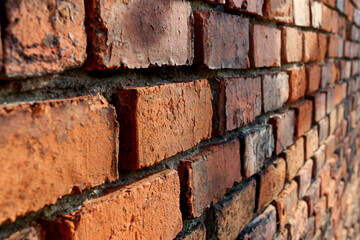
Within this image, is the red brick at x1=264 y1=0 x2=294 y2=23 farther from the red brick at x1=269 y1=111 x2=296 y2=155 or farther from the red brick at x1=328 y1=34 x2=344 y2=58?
the red brick at x1=328 y1=34 x2=344 y2=58

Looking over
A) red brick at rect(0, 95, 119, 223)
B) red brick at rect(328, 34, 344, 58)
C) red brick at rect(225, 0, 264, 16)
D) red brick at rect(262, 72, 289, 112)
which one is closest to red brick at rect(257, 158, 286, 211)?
red brick at rect(262, 72, 289, 112)

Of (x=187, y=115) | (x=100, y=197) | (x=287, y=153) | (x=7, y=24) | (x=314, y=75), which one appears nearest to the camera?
(x=7, y=24)

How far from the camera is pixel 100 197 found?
16.9 inches

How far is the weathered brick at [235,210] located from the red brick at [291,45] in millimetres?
407

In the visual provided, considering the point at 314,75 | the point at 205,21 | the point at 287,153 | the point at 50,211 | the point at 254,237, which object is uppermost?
the point at 205,21

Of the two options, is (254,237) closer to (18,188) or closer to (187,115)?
(187,115)

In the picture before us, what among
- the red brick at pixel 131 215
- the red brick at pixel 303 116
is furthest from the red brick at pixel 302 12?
the red brick at pixel 131 215

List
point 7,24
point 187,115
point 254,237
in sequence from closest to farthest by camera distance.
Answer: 1. point 7,24
2. point 187,115
3. point 254,237

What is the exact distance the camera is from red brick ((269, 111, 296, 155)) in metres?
0.95

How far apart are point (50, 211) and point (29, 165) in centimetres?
7

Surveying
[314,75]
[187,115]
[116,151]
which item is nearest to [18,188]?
[116,151]

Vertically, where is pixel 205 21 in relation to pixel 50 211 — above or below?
above

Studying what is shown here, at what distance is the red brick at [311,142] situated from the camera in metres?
1.27

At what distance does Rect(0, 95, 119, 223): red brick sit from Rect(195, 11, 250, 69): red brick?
0.24 metres
